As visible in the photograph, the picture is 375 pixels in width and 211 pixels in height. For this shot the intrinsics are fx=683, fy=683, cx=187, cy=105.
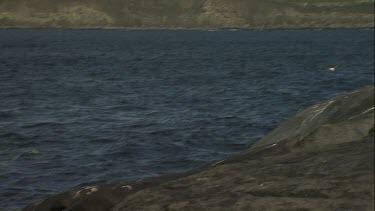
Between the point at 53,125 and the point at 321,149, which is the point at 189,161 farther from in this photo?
the point at 321,149

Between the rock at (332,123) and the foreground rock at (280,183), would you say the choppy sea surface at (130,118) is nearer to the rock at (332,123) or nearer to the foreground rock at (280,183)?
the rock at (332,123)

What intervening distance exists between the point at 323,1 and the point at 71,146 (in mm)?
165964

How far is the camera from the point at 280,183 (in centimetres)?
677

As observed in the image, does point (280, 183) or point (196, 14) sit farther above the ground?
point (280, 183)

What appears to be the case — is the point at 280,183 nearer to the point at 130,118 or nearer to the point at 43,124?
the point at 43,124

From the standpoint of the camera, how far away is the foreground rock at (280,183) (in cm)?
627

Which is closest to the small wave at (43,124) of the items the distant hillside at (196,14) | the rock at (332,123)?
the rock at (332,123)

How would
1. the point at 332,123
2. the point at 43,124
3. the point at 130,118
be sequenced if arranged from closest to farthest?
the point at 332,123 → the point at 43,124 → the point at 130,118

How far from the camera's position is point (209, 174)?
776 centimetres

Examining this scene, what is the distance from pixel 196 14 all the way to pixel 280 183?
15860 cm

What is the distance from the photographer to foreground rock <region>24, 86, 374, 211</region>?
20.6 ft

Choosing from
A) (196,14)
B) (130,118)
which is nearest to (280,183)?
(130,118)

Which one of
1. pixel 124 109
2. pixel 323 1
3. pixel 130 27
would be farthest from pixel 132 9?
pixel 124 109

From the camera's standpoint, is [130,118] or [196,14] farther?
[196,14]
